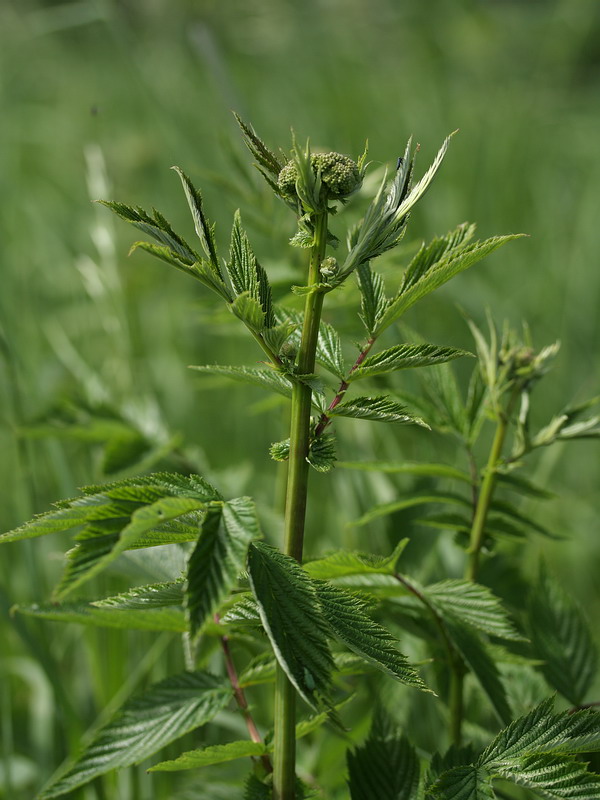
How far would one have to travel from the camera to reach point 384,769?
2.39 ft

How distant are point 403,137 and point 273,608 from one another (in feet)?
9.83

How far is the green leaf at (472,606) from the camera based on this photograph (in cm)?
72

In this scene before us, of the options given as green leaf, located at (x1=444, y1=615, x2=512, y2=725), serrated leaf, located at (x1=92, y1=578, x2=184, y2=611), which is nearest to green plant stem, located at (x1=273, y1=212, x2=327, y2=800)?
serrated leaf, located at (x1=92, y1=578, x2=184, y2=611)

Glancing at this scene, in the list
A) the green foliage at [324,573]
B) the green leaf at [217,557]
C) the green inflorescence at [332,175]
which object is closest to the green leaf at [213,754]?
the green foliage at [324,573]

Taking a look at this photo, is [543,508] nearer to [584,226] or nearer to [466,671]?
[466,671]

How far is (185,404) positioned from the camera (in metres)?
2.10

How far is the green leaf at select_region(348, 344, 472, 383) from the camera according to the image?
0.56 m

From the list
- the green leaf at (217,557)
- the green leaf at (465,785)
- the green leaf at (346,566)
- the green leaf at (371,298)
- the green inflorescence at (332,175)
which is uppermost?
the green inflorescence at (332,175)

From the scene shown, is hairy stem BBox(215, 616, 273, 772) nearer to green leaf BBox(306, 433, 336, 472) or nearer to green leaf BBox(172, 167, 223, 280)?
green leaf BBox(306, 433, 336, 472)

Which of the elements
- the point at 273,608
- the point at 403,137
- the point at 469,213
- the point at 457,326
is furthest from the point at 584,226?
the point at 273,608

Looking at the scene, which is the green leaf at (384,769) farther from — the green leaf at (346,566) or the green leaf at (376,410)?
the green leaf at (376,410)

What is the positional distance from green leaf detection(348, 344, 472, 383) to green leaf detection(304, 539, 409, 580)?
0.16m

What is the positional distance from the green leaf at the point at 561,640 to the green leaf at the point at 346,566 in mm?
226

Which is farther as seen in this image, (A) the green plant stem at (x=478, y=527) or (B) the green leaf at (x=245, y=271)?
(A) the green plant stem at (x=478, y=527)
